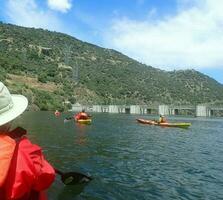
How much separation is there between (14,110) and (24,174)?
0.83 metres

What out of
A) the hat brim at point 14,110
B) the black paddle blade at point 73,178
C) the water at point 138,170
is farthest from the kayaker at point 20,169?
the black paddle blade at point 73,178

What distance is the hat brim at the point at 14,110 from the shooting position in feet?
14.1

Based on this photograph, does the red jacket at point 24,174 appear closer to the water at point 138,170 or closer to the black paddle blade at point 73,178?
the water at point 138,170

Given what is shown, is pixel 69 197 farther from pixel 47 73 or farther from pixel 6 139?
pixel 47 73

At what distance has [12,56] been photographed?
197875 mm

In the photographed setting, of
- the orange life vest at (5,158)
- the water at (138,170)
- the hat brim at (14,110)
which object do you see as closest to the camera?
the orange life vest at (5,158)

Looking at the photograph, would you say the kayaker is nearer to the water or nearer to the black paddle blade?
the water

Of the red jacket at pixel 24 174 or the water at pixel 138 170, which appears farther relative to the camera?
the water at pixel 138 170

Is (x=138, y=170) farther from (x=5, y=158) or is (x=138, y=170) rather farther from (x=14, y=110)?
(x=5, y=158)

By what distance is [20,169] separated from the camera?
3.85m

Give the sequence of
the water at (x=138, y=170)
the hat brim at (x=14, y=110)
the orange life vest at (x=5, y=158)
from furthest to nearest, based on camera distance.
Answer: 1. the water at (x=138, y=170)
2. the hat brim at (x=14, y=110)
3. the orange life vest at (x=5, y=158)

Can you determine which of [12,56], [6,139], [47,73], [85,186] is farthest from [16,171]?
[12,56]

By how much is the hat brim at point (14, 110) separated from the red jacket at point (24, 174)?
0.30 m

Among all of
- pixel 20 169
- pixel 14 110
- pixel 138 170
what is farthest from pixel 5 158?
pixel 138 170
